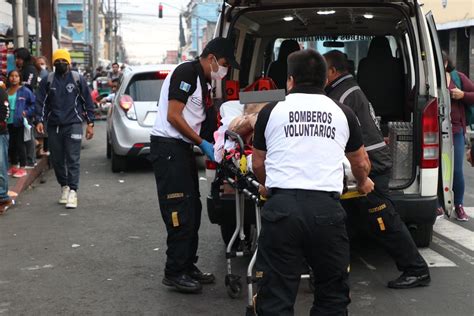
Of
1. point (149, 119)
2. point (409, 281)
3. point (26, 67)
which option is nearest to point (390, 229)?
point (409, 281)

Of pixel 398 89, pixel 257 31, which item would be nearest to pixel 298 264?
pixel 398 89

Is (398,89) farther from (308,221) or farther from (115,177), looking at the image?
(115,177)

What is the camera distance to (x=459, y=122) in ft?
27.3

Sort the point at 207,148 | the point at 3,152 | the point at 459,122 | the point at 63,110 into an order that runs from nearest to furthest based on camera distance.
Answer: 1. the point at 207,148
2. the point at 459,122
3. the point at 3,152
4. the point at 63,110

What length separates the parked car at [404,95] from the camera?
6.12 metres

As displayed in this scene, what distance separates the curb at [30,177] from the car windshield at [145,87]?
1.82 metres

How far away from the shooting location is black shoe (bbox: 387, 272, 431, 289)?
5.73 m

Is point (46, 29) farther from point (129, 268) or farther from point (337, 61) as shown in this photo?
point (337, 61)

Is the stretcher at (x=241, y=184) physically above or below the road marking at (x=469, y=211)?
above

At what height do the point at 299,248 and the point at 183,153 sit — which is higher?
the point at 183,153

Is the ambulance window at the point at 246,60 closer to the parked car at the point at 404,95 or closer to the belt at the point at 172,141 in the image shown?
the parked car at the point at 404,95

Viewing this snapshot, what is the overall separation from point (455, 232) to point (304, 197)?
4.34 m

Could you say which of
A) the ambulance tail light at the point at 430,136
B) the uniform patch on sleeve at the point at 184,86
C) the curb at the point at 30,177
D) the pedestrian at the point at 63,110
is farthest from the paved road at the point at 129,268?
the uniform patch on sleeve at the point at 184,86

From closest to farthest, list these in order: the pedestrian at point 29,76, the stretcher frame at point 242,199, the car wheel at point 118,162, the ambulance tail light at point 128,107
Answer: the stretcher frame at point 242,199 < the pedestrian at point 29,76 < the ambulance tail light at point 128,107 < the car wheel at point 118,162
